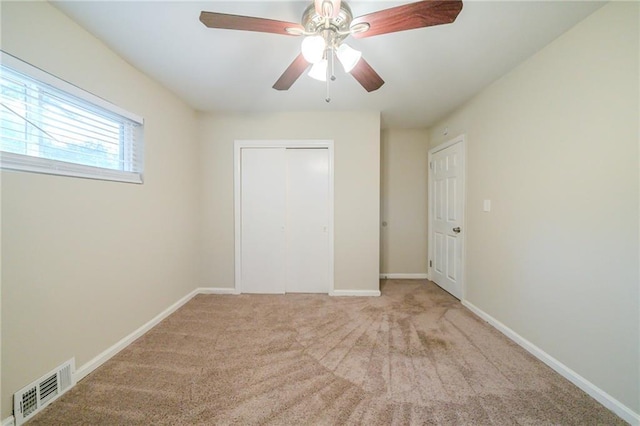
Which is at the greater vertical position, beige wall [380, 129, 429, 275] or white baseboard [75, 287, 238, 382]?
beige wall [380, 129, 429, 275]

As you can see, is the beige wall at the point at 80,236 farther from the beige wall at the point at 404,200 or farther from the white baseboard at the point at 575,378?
the white baseboard at the point at 575,378

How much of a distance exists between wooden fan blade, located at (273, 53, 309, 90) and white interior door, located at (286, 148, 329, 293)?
1260mm

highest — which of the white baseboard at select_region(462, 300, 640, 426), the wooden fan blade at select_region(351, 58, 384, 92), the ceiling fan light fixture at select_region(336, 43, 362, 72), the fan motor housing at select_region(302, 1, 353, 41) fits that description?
the fan motor housing at select_region(302, 1, 353, 41)

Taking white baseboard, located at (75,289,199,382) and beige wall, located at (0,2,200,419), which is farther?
white baseboard, located at (75,289,199,382)

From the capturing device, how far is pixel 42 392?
52.2 inches

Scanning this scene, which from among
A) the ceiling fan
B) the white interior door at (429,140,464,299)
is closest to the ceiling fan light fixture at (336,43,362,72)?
the ceiling fan

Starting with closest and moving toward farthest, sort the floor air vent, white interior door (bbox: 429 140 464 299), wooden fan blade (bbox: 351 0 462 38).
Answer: wooden fan blade (bbox: 351 0 462 38), the floor air vent, white interior door (bbox: 429 140 464 299)

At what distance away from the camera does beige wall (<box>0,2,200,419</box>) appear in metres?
1.24

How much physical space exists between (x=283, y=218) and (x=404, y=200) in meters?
1.98

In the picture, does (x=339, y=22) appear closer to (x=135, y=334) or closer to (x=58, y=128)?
(x=58, y=128)

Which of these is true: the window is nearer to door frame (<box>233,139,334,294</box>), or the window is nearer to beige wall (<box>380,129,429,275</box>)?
door frame (<box>233,139,334,294</box>)

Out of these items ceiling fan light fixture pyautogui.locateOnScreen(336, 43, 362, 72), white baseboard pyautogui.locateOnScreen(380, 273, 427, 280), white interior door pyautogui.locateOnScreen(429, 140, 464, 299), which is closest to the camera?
ceiling fan light fixture pyautogui.locateOnScreen(336, 43, 362, 72)

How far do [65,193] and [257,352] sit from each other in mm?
1696

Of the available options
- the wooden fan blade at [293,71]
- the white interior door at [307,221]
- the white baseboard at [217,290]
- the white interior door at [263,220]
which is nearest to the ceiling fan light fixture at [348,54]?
the wooden fan blade at [293,71]
